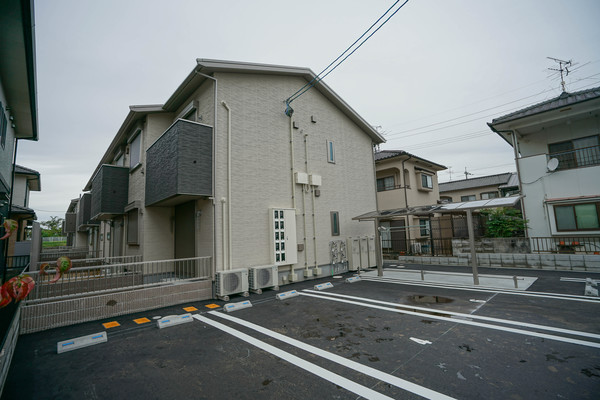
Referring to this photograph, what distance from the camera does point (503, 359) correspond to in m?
3.26

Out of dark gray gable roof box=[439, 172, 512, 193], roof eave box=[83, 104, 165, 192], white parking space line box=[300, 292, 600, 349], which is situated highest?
roof eave box=[83, 104, 165, 192]

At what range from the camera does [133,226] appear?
32.6 ft

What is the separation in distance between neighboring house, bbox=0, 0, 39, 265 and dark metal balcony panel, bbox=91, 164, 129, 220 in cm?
348

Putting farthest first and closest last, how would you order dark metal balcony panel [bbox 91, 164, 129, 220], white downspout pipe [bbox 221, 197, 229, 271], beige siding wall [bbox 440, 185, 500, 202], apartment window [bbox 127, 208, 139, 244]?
1. beige siding wall [bbox 440, 185, 500, 202]
2. dark metal balcony panel [bbox 91, 164, 129, 220]
3. apartment window [bbox 127, 208, 139, 244]
4. white downspout pipe [bbox 221, 197, 229, 271]

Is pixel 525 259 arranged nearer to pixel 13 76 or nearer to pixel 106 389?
pixel 106 389

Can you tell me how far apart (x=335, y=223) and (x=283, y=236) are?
295 cm

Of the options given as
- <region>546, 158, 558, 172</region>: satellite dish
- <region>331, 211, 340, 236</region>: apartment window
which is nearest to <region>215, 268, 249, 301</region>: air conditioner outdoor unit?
<region>331, 211, 340, 236</region>: apartment window

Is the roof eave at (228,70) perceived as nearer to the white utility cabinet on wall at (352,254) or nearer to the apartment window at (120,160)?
the apartment window at (120,160)

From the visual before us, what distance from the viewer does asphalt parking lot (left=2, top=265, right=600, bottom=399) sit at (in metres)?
2.79

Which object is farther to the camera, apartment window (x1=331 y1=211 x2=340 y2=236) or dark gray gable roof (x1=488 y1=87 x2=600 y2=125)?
apartment window (x1=331 y1=211 x2=340 y2=236)

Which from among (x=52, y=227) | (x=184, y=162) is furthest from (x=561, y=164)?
(x=52, y=227)

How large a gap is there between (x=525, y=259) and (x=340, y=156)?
798 centimetres

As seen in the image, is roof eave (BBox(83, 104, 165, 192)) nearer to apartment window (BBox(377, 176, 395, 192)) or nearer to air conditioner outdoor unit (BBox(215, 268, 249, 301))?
air conditioner outdoor unit (BBox(215, 268, 249, 301))

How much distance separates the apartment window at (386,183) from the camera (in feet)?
56.0
